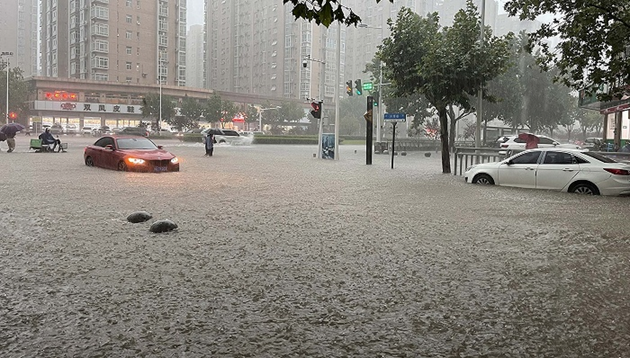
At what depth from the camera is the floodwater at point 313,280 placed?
4176 millimetres

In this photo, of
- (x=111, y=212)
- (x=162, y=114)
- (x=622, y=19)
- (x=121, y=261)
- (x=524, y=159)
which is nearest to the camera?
(x=121, y=261)

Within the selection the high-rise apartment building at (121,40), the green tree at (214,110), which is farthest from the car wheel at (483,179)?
the high-rise apartment building at (121,40)

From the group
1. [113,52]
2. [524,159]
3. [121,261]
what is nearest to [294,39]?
[113,52]

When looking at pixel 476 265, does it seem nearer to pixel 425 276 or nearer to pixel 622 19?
pixel 425 276

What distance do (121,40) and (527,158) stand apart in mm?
81440

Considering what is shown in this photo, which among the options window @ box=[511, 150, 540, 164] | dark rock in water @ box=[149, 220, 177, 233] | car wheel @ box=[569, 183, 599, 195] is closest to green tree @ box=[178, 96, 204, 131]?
window @ box=[511, 150, 540, 164]

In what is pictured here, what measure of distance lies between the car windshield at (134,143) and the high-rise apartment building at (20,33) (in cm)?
12498

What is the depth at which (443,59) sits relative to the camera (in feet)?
68.7

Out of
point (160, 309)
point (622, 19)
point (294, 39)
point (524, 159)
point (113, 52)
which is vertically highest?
point (294, 39)

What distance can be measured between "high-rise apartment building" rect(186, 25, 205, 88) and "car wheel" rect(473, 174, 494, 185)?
5589 inches

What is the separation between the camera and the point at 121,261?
665 cm

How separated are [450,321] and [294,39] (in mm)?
107471

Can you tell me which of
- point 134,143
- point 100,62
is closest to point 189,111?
point 100,62

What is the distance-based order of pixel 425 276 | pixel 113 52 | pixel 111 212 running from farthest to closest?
pixel 113 52
pixel 111 212
pixel 425 276
